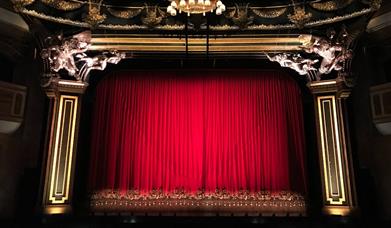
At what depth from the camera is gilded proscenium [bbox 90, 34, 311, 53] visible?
6305mm

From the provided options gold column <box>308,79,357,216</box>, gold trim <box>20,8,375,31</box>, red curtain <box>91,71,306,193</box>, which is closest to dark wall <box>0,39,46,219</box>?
red curtain <box>91,71,306,193</box>

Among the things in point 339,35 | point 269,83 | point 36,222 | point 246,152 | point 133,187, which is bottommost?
point 36,222

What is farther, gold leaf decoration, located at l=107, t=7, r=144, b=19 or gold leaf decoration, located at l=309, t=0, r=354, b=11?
gold leaf decoration, located at l=107, t=7, r=144, b=19

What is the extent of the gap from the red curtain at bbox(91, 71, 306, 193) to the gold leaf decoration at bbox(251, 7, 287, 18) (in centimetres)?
166

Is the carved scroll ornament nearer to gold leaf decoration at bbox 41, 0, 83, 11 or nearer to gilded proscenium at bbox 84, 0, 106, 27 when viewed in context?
gilded proscenium at bbox 84, 0, 106, 27

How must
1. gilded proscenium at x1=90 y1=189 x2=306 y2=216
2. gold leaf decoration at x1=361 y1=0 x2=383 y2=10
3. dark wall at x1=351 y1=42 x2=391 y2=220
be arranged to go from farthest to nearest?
gilded proscenium at x1=90 y1=189 x2=306 y2=216, dark wall at x1=351 y1=42 x2=391 y2=220, gold leaf decoration at x1=361 y1=0 x2=383 y2=10

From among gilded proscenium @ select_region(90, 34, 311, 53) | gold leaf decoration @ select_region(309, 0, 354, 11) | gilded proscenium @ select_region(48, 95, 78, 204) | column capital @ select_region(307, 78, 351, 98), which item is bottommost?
gilded proscenium @ select_region(48, 95, 78, 204)

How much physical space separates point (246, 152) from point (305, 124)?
1339 mm

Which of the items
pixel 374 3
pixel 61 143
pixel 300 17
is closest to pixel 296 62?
pixel 300 17

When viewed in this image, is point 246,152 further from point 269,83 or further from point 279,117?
point 269,83

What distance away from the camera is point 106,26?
235 inches

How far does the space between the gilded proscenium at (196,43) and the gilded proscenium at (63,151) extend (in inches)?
49.9

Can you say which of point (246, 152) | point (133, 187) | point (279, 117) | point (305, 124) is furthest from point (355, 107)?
point (133, 187)

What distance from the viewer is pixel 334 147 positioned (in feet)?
19.4
